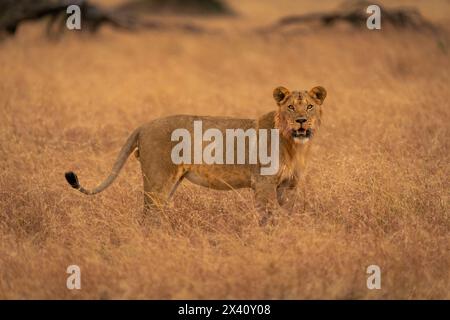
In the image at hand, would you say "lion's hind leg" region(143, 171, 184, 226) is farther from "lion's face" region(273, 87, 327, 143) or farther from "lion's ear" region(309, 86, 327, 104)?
"lion's ear" region(309, 86, 327, 104)

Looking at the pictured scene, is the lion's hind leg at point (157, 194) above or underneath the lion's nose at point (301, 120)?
underneath

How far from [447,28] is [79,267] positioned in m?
11.1

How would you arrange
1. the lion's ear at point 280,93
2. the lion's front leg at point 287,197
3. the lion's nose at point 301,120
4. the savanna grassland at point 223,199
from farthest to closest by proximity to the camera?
the lion's front leg at point 287,197
the lion's ear at point 280,93
the lion's nose at point 301,120
the savanna grassland at point 223,199

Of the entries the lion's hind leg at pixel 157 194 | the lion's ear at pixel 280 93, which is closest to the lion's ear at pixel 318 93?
the lion's ear at pixel 280 93

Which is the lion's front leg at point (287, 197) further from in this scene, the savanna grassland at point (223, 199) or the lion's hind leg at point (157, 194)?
the lion's hind leg at point (157, 194)

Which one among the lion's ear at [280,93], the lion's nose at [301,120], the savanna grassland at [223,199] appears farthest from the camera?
the lion's ear at [280,93]

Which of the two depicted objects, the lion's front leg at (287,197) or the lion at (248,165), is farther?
the lion's front leg at (287,197)

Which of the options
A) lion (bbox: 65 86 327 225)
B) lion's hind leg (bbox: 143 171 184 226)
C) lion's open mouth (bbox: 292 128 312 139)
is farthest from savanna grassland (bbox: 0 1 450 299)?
lion's open mouth (bbox: 292 128 312 139)

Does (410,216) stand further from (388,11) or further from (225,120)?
(388,11)

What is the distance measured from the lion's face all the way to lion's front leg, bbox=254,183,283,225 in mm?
357

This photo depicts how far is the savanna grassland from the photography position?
4.73 m

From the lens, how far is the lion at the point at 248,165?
5.54 m

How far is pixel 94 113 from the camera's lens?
9.15 metres

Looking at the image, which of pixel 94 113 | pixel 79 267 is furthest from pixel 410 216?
pixel 94 113
